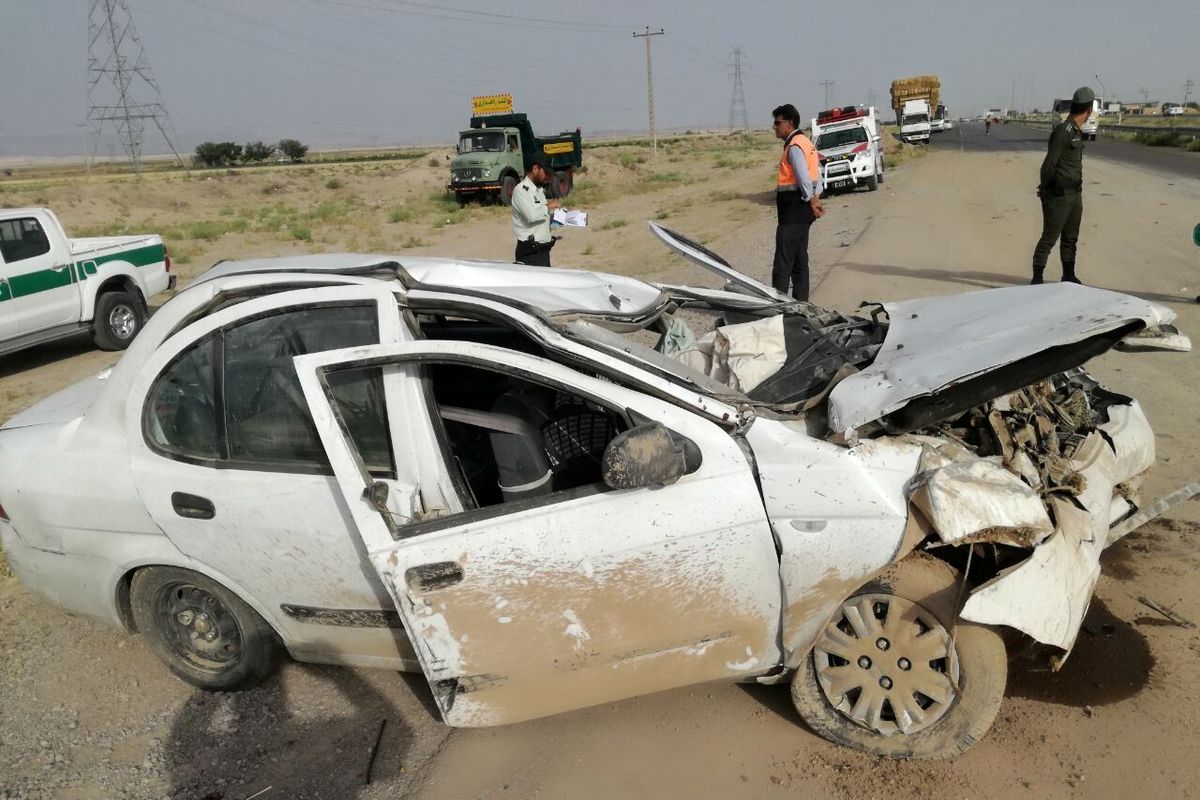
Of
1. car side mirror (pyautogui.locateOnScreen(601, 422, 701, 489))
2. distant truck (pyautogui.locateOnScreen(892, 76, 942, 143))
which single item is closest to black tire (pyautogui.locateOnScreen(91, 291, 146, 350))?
car side mirror (pyautogui.locateOnScreen(601, 422, 701, 489))

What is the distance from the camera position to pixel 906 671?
109 inches

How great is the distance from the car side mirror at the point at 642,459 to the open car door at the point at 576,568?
70 mm

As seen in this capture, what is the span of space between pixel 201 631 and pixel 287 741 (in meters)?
0.63

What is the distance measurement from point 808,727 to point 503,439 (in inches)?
61.2

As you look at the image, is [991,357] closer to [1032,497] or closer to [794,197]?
[1032,497]

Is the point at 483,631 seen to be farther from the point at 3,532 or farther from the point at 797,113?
the point at 797,113

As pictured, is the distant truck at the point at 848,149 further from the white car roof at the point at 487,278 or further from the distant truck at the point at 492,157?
the white car roof at the point at 487,278

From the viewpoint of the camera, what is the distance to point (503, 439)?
2.98m

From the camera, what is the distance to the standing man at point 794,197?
7.43 metres

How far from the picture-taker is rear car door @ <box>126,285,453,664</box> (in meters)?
2.86

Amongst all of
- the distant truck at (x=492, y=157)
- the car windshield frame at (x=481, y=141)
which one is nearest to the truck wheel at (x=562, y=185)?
the distant truck at (x=492, y=157)

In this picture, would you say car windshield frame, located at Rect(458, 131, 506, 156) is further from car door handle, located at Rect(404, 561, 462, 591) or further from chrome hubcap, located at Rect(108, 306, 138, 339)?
car door handle, located at Rect(404, 561, 462, 591)

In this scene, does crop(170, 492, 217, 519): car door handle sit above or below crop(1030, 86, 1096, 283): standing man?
below

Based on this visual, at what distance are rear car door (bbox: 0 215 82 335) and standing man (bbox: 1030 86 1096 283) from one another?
36.0 ft
